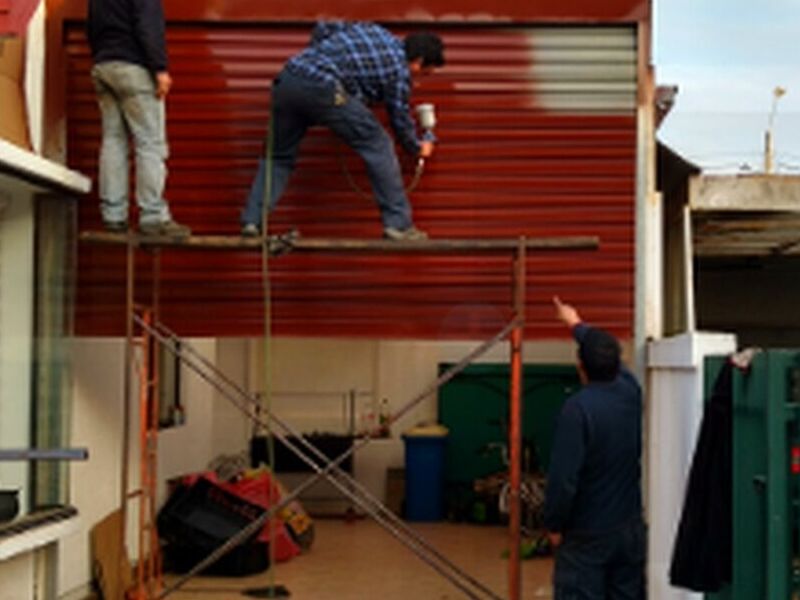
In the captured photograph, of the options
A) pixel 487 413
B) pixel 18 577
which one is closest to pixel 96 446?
pixel 18 577

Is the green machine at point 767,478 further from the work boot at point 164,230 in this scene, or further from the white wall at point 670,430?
the work boot at point 164,230

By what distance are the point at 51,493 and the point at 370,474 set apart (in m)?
6.72

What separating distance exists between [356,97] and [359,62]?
0.20 metres

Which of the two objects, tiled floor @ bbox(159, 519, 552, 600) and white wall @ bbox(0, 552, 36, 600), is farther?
tiled floor @ bbox(159, 519, 552, 600)

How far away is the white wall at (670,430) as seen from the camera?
238 inches

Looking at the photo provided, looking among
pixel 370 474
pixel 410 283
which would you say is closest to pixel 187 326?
pixel 410 283

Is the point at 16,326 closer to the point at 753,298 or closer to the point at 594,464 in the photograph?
the point at 594,464

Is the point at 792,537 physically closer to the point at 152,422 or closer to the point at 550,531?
the point at 550,531

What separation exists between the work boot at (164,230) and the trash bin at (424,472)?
21.4 ft

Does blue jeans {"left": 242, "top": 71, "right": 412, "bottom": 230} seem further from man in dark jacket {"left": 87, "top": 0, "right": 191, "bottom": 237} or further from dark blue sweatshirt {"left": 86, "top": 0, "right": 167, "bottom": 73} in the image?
dark blue sweatshirt {"left": 86, "top": 0, "right": 167, "bottom": 73}

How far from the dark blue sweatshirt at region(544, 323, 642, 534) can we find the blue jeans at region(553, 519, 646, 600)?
0.19ft

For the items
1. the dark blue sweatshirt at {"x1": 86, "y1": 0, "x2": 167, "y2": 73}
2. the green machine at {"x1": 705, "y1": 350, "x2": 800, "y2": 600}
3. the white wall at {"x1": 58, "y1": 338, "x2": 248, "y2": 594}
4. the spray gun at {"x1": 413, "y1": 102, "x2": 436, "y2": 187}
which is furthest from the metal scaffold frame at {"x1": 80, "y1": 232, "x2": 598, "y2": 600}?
the green machine at {"x1": 705, "y1": 350, "x2": 800, "y2": 600}

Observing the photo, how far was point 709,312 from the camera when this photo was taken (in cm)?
1359

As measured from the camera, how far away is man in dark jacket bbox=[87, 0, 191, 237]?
7262mm
